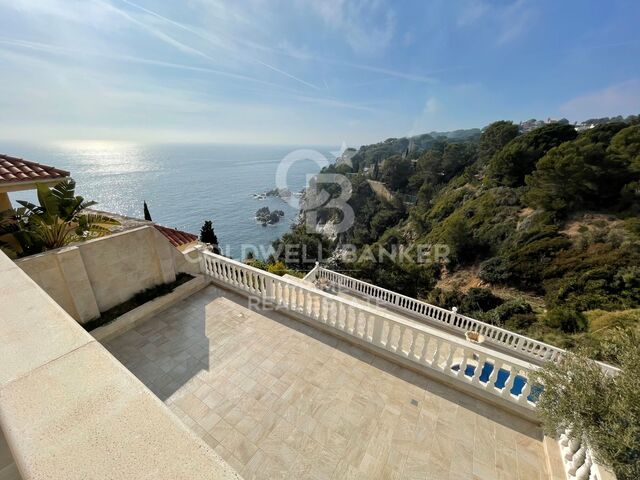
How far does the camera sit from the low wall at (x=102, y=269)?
13.3 feet

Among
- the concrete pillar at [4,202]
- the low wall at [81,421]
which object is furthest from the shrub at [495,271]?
the concrete pillar at [4,202]

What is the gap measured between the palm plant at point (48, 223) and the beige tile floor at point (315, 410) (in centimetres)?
197

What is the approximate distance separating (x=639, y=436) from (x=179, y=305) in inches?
241

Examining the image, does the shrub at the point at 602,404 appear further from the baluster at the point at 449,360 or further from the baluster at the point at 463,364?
the baluster at the point at 449,360

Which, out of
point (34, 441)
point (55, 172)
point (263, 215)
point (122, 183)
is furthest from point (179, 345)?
point (122, 183)

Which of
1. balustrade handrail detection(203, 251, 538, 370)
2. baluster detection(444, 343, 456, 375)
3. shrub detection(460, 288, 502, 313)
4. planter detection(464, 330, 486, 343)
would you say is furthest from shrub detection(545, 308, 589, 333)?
baluster detection(444, 343, 456, 375)

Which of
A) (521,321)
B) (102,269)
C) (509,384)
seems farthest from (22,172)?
(521,321)

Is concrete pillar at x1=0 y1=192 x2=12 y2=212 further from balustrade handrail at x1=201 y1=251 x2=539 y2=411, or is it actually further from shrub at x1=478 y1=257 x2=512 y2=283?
shrub at x1=478 y1=257 x2=512 y2=283

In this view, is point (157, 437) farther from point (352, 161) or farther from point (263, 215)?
point (352, 161)

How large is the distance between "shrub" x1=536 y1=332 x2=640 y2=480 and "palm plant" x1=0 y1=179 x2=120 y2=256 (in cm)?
687

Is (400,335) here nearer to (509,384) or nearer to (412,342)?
(412,342)

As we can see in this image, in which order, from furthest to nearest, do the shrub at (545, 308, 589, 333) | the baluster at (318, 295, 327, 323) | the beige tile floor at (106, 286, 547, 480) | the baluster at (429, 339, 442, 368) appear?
1. the shrub at (545, 308, 589, 333)
2. the baluster at (318, 295, 327, 323)
3. the baluster at (429, 339, 442, 368)
4. the beige tile floor at (106, 286, 547, 480)

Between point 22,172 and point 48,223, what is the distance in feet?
4.29

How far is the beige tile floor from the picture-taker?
114 inches
